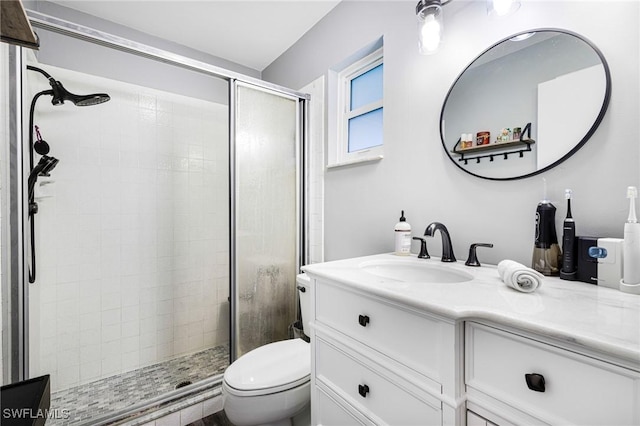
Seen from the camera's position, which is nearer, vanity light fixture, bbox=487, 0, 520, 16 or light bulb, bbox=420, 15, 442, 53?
vanity light fixture, bbox=487, 0, 520, 16

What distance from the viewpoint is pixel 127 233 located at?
6.86ft

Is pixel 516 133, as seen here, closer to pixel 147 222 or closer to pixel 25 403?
pixel 25 403

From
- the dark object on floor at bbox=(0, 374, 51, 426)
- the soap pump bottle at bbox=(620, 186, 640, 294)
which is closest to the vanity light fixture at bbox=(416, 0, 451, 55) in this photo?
the soap pump bottle at bbox=(620, 186, 640, 294)

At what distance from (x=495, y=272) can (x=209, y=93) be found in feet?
8.04

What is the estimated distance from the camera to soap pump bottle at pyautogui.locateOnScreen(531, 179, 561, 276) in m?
0.93

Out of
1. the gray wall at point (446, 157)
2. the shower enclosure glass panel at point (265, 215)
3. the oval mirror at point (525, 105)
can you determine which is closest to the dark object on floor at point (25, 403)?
the shower enclosure glass panel at point (265, 215)

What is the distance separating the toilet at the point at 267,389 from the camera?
3.89 feet

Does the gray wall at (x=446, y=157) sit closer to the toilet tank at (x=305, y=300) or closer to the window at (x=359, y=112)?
the window at (x=359, y=112)

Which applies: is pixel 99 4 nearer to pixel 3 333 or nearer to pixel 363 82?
pixel 363 82

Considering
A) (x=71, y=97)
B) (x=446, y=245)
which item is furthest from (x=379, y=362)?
(x=71, y=97)

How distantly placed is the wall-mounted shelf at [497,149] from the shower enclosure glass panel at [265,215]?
1125 mm

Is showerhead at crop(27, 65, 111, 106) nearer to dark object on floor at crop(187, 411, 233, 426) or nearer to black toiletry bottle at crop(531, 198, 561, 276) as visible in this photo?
dark object on floor at crop(187, 411, 233, 426)

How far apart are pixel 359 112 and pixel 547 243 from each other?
1.27 meters

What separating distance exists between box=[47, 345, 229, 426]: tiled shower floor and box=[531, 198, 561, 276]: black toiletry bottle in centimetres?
188
